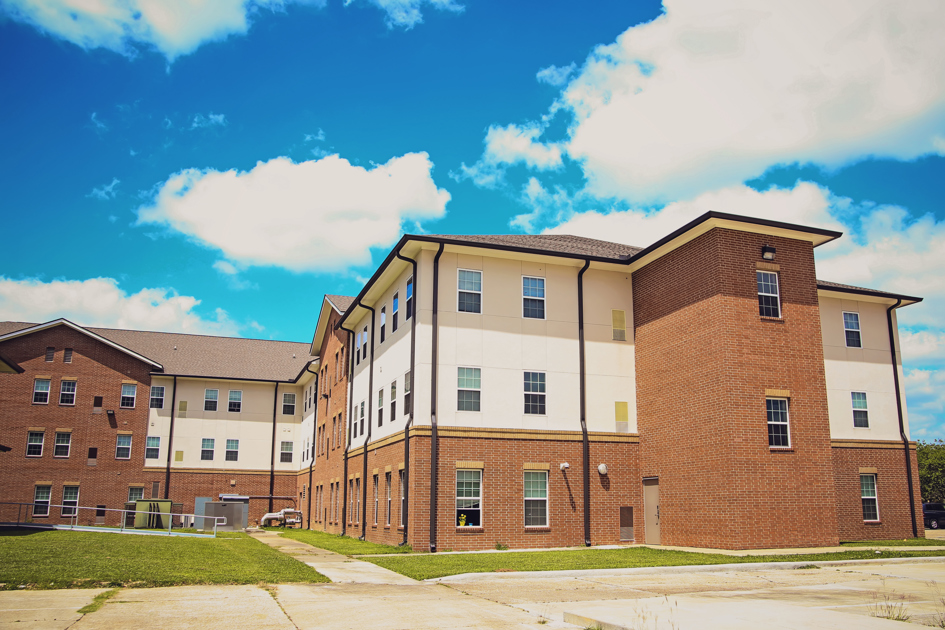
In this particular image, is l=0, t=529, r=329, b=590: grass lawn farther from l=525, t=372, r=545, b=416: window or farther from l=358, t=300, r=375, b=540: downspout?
l=525, t=372, r=545, b=416: window

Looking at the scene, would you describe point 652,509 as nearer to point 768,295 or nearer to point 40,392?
point 768,295

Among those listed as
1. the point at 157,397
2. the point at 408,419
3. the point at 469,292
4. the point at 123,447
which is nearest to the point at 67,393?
the point at 123,447

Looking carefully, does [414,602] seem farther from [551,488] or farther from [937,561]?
[937,561]

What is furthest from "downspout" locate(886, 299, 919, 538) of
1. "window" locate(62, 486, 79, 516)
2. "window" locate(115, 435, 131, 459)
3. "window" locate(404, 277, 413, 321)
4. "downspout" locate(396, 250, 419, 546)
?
"window" locate(62, 486, 79, 516)

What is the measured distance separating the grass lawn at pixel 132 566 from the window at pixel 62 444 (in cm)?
2489

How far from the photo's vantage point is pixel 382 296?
1158 inches

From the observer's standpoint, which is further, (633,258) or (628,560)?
(633,258)

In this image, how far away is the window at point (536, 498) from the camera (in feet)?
75.8

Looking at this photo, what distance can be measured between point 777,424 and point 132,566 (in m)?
17.0

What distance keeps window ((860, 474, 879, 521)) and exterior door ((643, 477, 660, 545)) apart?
27.5 feet

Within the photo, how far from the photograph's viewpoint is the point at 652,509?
23641 mm

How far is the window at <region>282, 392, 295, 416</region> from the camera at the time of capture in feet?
172

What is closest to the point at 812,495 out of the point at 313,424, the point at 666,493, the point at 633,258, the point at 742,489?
the point at 742,489

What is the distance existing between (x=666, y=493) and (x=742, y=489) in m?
3.23
